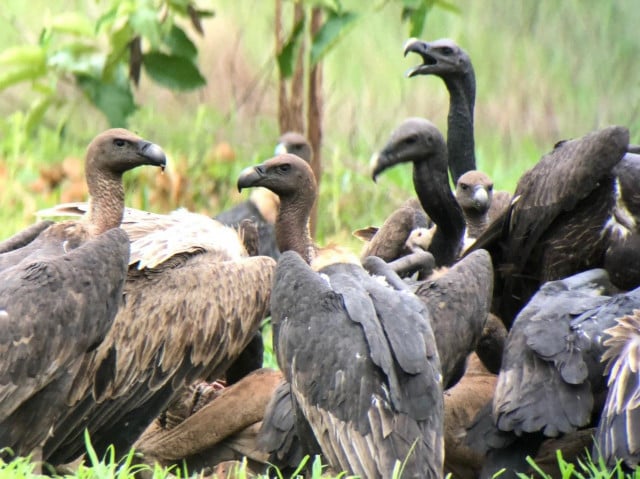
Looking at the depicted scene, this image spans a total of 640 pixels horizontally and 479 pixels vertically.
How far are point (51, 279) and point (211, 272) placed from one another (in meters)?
1.00

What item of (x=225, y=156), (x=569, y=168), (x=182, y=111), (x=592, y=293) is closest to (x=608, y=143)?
(x=569, y=168)

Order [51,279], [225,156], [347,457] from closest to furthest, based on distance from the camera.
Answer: [347,457] < [51,279] < [225,156]

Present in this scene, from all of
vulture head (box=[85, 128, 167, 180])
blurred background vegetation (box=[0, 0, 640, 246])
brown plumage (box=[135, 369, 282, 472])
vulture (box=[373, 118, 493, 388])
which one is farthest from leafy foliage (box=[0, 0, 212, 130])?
brown plumage (box=[135, 369, 282, 472])

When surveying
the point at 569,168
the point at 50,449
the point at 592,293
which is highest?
the point at 569,168

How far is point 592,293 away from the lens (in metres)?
5.94

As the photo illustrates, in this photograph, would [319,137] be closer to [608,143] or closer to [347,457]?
[608,143]

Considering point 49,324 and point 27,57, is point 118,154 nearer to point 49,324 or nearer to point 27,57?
point 49,324

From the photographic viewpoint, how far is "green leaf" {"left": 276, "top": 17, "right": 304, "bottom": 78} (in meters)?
8.28

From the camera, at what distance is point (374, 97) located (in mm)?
10766

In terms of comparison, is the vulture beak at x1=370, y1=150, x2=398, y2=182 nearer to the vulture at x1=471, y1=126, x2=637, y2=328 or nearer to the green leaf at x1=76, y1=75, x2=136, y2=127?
the vulture at x1=471, y1=126, x2=637, y2=328

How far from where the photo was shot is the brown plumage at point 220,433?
19.3ft

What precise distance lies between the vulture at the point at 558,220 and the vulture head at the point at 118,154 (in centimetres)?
168

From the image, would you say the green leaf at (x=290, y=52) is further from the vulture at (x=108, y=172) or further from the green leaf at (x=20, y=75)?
the vulture at (x=108, y=172)

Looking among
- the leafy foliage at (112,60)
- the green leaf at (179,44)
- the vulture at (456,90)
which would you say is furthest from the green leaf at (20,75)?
the vulture at (456,90)
